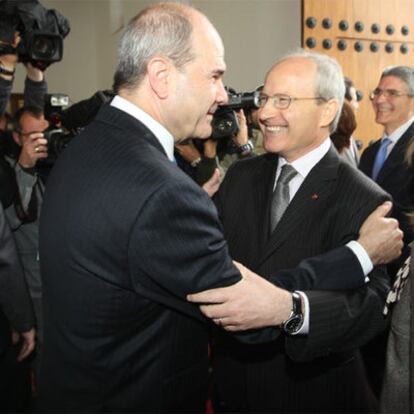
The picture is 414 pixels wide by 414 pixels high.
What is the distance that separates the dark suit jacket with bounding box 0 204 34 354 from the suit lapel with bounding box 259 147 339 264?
3.50ft

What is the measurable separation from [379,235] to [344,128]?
149 centimetres

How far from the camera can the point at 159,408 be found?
1098 millimetres

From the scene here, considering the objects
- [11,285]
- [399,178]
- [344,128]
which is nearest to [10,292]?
[11,285]

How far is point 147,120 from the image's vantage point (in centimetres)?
108

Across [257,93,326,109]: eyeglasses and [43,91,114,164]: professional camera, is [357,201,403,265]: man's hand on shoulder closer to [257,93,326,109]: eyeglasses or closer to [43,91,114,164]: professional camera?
[257,93,326,109]: eyeglasses

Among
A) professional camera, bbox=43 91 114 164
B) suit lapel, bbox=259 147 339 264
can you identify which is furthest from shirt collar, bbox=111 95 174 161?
professional camera, bbox=43 91 114 164

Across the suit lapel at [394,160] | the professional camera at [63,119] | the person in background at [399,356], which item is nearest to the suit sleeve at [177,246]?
the person in background at [399,356]

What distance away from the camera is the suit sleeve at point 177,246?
0.92 metres

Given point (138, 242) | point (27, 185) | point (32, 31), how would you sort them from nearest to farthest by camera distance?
point (138, 242), point (32, 31), point (27, 185)

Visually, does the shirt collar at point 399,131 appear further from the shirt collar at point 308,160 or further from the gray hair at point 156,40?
the gray hair at point 156,40

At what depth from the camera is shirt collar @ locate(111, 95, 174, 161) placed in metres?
1.07

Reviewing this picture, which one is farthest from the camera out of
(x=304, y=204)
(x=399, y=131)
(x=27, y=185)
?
(x=399, y=131)

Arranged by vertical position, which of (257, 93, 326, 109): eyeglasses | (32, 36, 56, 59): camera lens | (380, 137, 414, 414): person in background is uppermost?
(32, 36, 56, 59): camera lens

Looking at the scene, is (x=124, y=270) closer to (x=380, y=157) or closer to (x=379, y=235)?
(x=379, y=235)
